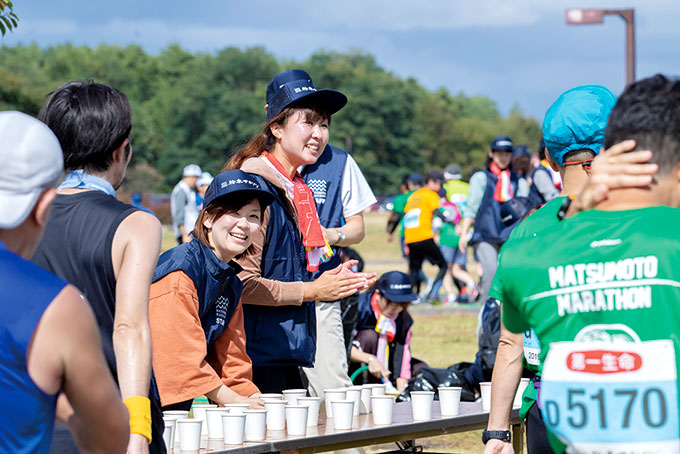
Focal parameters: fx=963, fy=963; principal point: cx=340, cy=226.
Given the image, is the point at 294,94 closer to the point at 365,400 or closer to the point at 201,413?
the point at 365,400

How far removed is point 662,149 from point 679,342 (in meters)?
0.40

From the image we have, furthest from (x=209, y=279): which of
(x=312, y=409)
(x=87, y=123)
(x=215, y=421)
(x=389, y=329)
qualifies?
(x=389, y=329)

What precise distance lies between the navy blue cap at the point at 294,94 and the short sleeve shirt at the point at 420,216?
32.5ft

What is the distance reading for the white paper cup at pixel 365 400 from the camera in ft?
14.5

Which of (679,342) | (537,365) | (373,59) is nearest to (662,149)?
(679,342)

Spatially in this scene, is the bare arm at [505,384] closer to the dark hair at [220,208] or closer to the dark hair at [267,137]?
the dark hair at [220,208]

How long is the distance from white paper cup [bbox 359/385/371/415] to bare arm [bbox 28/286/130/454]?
8.29ft

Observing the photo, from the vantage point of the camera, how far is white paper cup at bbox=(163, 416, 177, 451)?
3465 millimetres

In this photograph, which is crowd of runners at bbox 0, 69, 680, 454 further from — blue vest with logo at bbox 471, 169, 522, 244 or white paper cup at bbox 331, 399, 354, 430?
blue vest with logo at bbox 471, 169, 522, 244

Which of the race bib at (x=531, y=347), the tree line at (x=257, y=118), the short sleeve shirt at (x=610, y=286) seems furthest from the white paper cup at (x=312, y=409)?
the tree line at (x=257, y=118)

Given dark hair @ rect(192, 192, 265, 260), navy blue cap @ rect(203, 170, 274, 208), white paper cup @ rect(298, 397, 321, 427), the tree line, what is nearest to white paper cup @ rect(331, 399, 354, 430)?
white paper cup @ rect(298, 397, 321, 427)

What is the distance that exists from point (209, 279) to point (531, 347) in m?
1.42

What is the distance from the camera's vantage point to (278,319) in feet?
15.1

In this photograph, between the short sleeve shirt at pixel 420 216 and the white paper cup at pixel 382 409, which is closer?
the white paper cup at pixel 382 409
